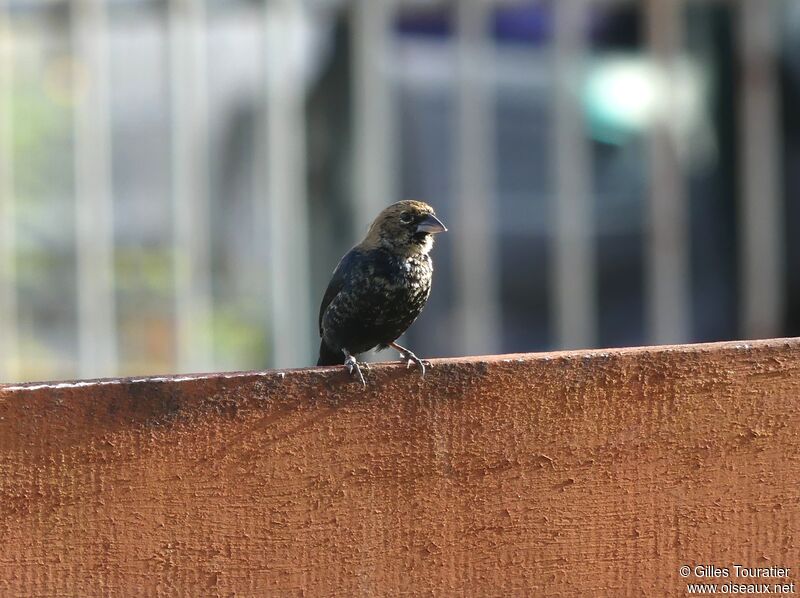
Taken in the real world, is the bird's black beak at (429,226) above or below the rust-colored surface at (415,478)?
above

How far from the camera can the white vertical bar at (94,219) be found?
18.3ft

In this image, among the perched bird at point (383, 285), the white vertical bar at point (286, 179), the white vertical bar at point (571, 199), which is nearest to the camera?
the perched bird at point (383, 285)

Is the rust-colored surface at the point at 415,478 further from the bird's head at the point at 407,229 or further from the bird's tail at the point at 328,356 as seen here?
Answer: the bird's tail at the point at 328,356

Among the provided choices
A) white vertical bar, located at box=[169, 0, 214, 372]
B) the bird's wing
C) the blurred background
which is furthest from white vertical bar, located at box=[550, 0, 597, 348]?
the bird's wing

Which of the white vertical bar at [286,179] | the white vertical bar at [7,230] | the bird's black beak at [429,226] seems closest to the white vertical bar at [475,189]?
the white vertical bar at [286,179]

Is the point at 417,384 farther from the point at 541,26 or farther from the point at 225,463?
the point at 541,26

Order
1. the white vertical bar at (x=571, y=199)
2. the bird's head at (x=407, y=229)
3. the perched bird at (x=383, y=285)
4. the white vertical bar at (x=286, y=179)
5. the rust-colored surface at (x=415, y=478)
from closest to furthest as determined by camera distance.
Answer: the rust-colored surface at (x=415, y=478)
the perched bird at (x=383, y=285)
the bird's head at (x=407, y=229)
the white vertical bar at (x=286, y=179)
the white vertical bar at (x=571, y=199)

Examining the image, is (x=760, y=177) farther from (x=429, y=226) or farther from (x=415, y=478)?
(x=415, y=478)

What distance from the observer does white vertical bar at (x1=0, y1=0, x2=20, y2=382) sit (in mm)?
5566

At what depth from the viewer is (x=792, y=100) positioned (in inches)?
224

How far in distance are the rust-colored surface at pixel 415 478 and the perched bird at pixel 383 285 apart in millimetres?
1435

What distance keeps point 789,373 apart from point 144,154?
4139 millimetres

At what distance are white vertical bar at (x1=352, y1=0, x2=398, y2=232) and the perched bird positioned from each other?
1892 millimetres

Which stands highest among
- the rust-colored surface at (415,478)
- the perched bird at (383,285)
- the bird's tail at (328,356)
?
the perched bird at (383,285)
